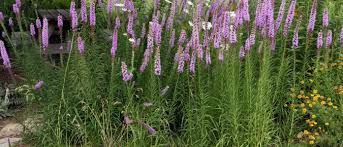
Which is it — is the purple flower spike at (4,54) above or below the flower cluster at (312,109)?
above

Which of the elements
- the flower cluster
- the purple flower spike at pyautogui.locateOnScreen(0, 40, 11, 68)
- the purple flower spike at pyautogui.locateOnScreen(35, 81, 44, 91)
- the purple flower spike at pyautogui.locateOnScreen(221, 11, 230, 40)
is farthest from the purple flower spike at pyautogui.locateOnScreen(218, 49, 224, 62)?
the purple flower spike at pyautogui.locateOnScreen(0, 40, 11, 68)

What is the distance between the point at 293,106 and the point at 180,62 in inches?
45.6

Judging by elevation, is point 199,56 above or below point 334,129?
above

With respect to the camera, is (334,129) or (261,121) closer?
(261,121)

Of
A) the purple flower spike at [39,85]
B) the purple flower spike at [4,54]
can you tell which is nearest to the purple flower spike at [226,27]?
the purple flower spike at [39,85]

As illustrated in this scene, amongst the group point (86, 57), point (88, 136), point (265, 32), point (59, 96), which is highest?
point (265, 32)

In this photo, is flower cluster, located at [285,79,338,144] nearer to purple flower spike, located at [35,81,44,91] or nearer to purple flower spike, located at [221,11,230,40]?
purple flower spike, located at [221,11,230,40]

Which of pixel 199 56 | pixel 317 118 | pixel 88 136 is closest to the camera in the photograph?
pixel 199 56

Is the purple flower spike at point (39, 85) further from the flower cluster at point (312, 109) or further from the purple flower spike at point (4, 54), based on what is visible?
the flower cluster at point (312, 109)

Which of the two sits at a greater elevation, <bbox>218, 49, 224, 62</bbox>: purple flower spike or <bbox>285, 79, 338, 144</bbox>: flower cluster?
<bbox>218, 49, 224, 62</bbox>: purple flower spike

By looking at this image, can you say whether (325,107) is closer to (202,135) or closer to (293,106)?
(293,106)

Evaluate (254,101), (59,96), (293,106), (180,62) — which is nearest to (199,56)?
(180,62)

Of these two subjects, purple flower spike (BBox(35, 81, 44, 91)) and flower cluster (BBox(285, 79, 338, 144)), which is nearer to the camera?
purple flower spike (BBox(35, 81, 44, 91))

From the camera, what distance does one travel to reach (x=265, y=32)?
461 cm
